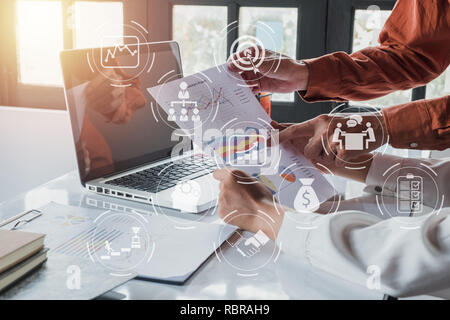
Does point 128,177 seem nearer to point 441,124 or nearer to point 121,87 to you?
point 121,87

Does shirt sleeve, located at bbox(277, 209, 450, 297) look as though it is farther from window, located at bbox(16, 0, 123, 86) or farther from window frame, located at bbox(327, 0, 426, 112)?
window, located at bbox(16, 0, 123, 86)

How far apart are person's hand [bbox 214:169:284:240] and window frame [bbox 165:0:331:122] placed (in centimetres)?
106

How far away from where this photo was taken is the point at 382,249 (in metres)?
0.64

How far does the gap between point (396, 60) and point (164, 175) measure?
698mm

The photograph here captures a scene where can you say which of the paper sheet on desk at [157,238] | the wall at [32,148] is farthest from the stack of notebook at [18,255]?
the wall at [32,148]

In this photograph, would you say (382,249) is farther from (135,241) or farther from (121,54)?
(121,54)

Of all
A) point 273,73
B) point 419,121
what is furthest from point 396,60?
point 273,73

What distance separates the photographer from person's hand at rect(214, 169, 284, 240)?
2.51ft

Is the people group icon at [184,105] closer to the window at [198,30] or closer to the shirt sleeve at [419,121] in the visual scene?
the shirt sleeve at [419,121]

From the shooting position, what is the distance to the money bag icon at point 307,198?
92 centimetres

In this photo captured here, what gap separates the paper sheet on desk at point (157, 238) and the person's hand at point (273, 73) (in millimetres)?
322

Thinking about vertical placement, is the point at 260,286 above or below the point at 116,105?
below
